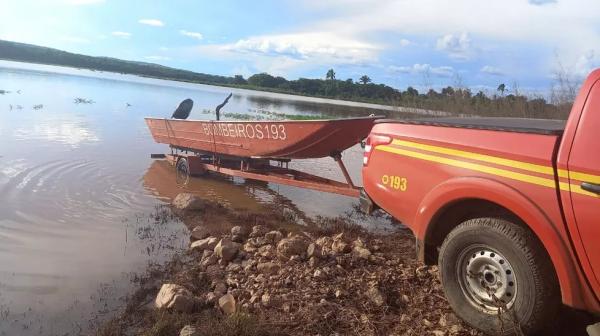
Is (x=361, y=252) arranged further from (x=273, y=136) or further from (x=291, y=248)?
(x=273, y=136)

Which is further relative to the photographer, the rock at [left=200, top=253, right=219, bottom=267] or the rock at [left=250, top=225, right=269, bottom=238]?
the rock at [left=250, top=225, right=269, bottom=238]

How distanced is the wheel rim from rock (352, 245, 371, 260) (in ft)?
5.96

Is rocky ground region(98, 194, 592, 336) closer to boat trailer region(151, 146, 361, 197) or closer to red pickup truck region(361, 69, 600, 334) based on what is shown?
red pickup truck region(361, 69, 600, 334)

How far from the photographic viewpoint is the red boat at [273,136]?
887cm

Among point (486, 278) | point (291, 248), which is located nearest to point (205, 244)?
point (291, 248)

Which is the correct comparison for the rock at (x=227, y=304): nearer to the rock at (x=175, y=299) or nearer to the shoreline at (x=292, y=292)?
the shoreline at (x=292, y=292)

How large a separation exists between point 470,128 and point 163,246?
4.61m

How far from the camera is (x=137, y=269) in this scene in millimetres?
6062

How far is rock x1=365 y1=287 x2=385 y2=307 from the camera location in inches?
175

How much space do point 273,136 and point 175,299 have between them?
5.61m

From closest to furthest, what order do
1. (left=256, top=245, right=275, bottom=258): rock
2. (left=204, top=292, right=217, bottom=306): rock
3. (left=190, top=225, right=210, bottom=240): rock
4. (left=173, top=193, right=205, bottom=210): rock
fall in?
(left=204, top=292, right=217, bottom=306): rock → (left=256, top=245, right=275, bottom=258): rock → (left=190, top=225, right=210, bottom=240): rock → (left=173, top=193, right=205, bottom=210): rock

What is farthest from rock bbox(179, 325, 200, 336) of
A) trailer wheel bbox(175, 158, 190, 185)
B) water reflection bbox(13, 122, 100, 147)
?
water reflection bbox(13, 122, 100, 147)

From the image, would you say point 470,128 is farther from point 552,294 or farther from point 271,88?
point 271,88

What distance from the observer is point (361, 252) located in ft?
19.0
